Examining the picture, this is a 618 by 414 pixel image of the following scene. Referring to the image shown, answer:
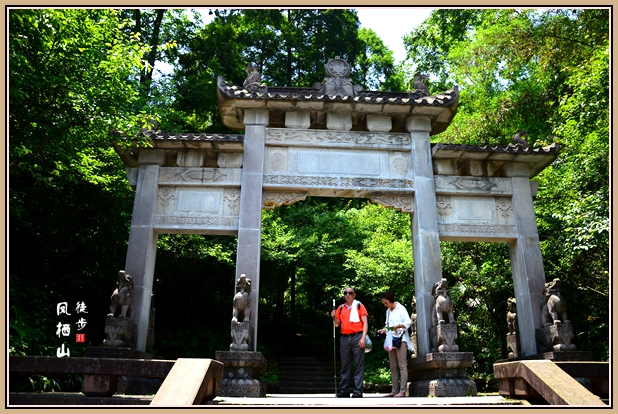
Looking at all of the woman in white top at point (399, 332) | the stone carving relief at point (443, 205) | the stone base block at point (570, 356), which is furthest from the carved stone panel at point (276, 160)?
the stone base block at point (570, 356)

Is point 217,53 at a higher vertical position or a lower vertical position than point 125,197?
higher

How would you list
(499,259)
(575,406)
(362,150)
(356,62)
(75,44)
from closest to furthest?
1. (575,406)
2. (75,44)
3. (362,150)
4. (499,259)
5. (356,62)

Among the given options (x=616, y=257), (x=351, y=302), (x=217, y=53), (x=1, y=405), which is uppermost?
(x=217, y=53)

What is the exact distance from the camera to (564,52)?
39.1 ft

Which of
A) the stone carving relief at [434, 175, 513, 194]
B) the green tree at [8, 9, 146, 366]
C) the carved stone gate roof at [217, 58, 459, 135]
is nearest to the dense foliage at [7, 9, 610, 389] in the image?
the green tree at [8, 9, 146, 366]

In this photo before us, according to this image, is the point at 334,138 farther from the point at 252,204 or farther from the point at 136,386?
the point at 136,386

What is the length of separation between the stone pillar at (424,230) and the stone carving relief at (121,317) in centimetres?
541

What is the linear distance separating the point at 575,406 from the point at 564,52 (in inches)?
404

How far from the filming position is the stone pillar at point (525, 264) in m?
9.55

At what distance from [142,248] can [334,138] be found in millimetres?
4531

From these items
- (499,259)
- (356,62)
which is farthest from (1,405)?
(356,62)

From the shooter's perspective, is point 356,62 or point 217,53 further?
point 356,62

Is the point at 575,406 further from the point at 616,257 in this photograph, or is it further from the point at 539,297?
the point at 539,297

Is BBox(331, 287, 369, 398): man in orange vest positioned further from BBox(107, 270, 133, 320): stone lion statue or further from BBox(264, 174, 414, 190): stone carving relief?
BBox(107, 270, 133, 320): stone lion statue
